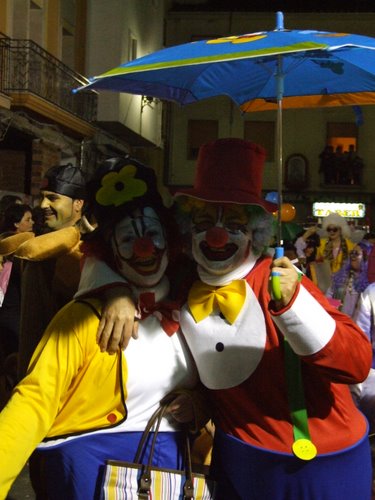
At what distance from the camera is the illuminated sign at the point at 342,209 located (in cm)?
3238

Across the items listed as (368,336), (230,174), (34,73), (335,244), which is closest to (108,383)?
(230,174)

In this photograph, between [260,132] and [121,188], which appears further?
[260,132]

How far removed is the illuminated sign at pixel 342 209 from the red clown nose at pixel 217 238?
3025 centimetres

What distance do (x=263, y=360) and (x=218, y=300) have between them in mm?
259

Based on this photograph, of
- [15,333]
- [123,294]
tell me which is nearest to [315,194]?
[15,333]

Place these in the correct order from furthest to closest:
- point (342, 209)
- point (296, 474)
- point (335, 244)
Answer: point (342, 209)
point (335, 244)
point (296, 474)

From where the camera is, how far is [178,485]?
2596mm

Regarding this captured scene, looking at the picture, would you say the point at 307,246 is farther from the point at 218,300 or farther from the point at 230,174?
the point at 218,300

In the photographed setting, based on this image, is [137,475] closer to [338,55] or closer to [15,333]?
[338,55]

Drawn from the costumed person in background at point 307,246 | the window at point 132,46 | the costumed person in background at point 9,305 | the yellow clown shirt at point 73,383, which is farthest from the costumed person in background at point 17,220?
the window at point 132,46

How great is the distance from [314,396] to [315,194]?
102 ft

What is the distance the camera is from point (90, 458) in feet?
8.61

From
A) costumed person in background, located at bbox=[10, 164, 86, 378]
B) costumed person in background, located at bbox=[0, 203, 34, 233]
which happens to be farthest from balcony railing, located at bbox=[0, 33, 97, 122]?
costumed person in background, located at bbox=[10, 164, 86, 378]

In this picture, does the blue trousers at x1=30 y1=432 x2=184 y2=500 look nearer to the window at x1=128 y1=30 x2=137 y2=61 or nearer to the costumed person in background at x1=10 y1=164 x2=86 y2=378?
the costumed person in background at x1=10 y1=164 x2=86 y2=378
